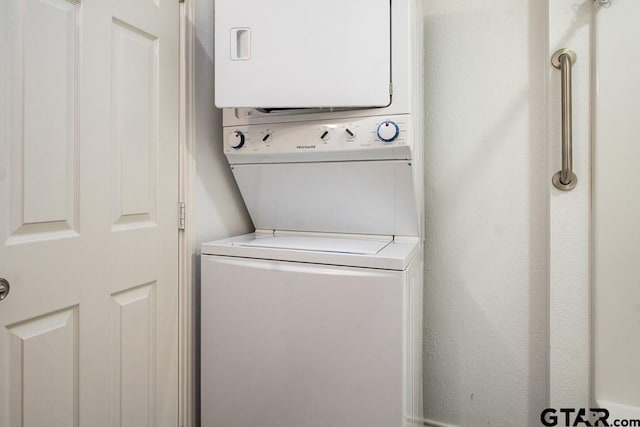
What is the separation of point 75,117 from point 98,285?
19.6 inches

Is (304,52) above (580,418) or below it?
above

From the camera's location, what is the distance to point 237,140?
4.65 feet

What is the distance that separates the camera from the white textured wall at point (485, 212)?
59.8 inches

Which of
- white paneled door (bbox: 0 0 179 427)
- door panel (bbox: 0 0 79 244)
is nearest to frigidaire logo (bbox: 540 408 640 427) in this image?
white paneled door (bbox: 0 0 179 427)

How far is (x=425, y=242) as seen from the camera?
1720 millimetres

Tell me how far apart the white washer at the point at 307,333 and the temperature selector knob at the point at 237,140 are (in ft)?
1.27

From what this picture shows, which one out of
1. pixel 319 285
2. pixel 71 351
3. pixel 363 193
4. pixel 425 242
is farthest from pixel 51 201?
pixel 425 242

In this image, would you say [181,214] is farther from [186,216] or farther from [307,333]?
[307,333]

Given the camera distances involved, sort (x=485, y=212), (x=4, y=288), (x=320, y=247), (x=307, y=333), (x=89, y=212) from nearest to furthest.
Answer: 1. (x=4, y=288)
2. (x=89, y=212)
3. (x=307, y=333)
4. (x=320, y=247)
5. (x=485, y=212)

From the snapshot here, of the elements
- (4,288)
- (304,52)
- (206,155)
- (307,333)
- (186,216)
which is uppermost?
(304,52)

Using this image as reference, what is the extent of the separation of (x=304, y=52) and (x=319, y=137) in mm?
285

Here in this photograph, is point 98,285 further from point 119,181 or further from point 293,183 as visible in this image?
point 293,183

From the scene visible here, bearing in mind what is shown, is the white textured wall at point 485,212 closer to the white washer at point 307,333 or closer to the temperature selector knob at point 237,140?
the white washer at point 307,333

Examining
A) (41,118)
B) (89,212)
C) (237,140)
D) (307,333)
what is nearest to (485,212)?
(307,333)
